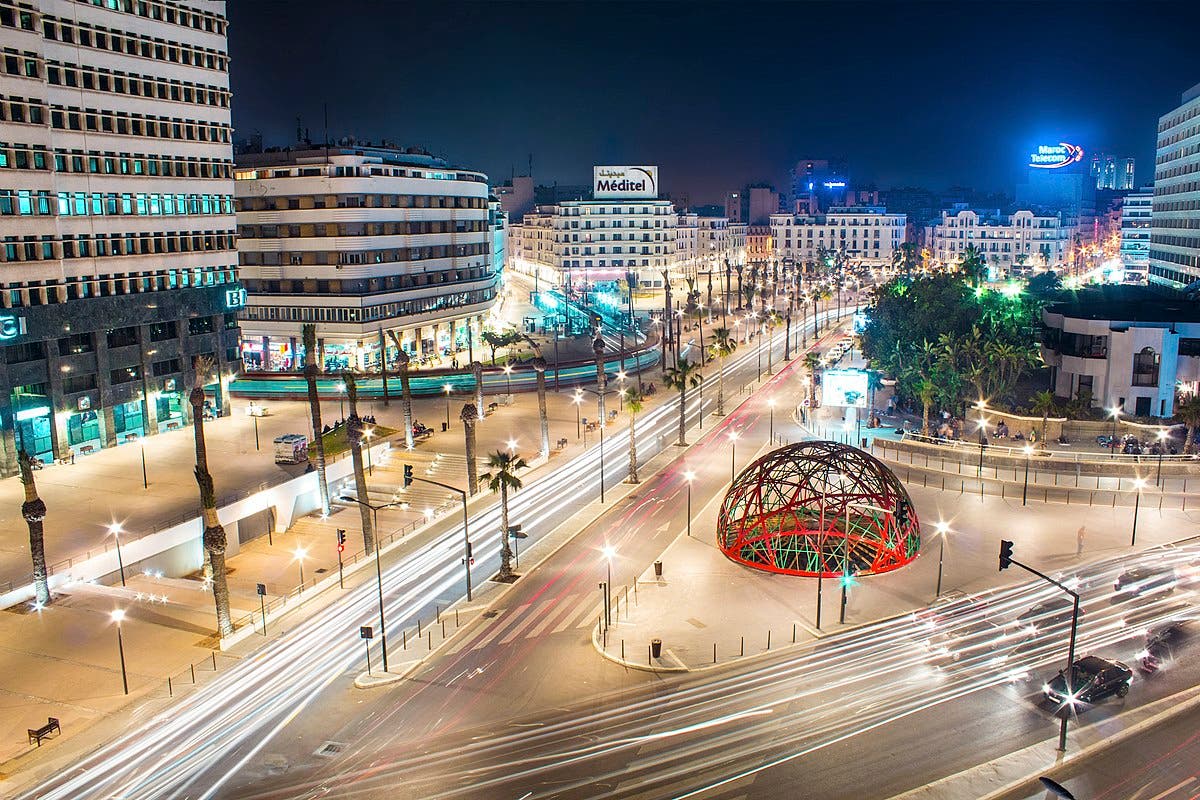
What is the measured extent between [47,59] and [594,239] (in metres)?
137

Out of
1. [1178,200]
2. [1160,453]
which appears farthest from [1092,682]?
[1178,200]

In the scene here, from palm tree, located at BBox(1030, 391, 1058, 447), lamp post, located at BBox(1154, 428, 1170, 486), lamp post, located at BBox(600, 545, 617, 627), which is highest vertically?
palm tree, located at BBox(1030, 391, 1058, 447)

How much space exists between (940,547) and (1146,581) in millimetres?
10213

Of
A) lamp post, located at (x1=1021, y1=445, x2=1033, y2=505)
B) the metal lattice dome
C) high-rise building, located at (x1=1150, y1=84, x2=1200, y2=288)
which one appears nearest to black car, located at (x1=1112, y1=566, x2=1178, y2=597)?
the metal lattice dome

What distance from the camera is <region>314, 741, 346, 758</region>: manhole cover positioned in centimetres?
3431

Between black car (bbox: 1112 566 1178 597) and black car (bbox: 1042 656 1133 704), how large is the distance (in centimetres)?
1107

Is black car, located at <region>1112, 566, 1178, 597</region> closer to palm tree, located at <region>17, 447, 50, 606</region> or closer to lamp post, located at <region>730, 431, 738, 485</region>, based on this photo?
lamp post, located at <region>730, 431, 738, 485</region>

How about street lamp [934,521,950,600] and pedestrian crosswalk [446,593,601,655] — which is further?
street lamp [934,521,950,600]

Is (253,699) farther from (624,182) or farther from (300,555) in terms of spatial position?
(624,182)

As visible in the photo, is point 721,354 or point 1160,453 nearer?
point 1160,453

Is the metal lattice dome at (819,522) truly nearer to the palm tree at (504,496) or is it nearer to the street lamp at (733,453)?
the palm tree at (504,496)

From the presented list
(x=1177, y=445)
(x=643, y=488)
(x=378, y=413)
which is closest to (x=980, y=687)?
(x=643, y=488)

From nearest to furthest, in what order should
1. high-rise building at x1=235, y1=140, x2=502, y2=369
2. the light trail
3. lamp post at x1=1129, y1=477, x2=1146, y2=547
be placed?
the light trail < lamp post at x1=1129, y1=477, x2=1146, y2=547 < high-rise building at x1=235, y1=140, x2=502, y2=369

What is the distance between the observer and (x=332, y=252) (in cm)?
10438
